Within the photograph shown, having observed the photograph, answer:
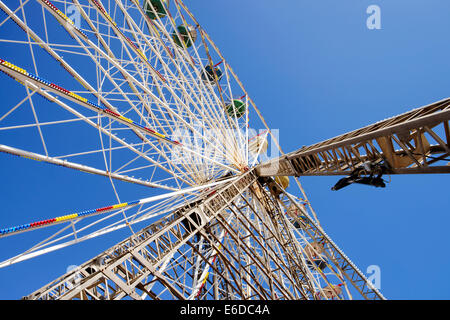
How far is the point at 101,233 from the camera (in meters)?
6.82

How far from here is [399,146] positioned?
5.36 m

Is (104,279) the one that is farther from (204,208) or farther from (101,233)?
(204,208)

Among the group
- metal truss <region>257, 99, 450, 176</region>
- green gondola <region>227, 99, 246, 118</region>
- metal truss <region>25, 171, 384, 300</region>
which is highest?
green gondola <region>227, 99, 246, 118</region>

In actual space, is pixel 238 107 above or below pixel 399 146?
above

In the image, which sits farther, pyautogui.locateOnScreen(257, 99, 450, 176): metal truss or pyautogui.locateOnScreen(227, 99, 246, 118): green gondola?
pyautogui.locateOnScreen(227, 99, 246, 118): green gondola

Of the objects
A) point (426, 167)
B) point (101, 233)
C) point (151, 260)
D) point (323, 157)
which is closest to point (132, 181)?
point (101, 233)

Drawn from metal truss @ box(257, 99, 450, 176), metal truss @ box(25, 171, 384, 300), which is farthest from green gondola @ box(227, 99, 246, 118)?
metal truss @ box(257, 99, 450, 176)

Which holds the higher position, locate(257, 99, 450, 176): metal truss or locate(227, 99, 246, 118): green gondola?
locate(227, 99, 246, 118): green gondola

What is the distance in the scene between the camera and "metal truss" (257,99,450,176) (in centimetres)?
457

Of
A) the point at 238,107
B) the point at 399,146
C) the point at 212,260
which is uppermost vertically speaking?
the point at 238,107

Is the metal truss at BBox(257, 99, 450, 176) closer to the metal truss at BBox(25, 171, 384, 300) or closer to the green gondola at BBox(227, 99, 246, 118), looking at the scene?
the metal truss at BBox(25, 171, 384, 300)

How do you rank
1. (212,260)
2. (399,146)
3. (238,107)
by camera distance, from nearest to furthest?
(399,146) < (212,260) < (238,107)

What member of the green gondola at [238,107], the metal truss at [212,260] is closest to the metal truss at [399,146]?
the metal truss at [212,260]
